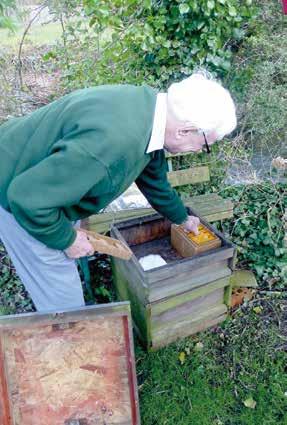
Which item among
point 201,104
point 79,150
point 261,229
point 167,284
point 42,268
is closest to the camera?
point 79,150

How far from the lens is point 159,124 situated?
1754 mm

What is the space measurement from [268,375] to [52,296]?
5.04ft

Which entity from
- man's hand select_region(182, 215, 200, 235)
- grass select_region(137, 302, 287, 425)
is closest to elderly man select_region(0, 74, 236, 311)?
man's hand select_region(182, 215, 200, 235)

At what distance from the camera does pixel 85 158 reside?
153 cm

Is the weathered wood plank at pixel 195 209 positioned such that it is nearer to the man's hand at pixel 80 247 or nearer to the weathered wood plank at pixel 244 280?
the weathered wood plank at pixel 244 280

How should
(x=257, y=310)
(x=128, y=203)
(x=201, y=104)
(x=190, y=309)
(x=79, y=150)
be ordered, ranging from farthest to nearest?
(x=128, y=203), (x=257, y=310), (x=190, y=309), (x=201, y=104), (x=79, y=150)

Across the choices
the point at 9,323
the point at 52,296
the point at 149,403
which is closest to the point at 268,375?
the point at 149,403

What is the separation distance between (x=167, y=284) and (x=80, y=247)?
2.21ft

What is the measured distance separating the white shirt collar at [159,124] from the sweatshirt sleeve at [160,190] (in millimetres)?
376

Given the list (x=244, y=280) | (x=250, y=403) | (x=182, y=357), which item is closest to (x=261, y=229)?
(x=244, y=280)

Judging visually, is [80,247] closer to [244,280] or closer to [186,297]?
[186,297]

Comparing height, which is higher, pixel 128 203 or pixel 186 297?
pixel 128 203

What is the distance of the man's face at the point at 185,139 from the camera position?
1801 millimetres

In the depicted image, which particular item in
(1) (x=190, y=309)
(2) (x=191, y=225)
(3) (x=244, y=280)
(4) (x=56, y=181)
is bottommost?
(3) (x=244, y=280)
